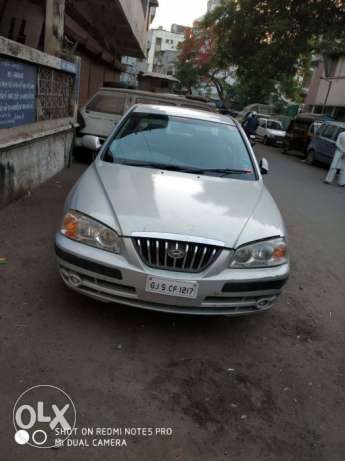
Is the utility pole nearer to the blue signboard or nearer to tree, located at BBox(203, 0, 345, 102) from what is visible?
the blue signboard

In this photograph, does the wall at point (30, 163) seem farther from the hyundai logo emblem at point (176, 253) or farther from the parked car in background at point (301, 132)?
the parked car in background at point (301, 132)

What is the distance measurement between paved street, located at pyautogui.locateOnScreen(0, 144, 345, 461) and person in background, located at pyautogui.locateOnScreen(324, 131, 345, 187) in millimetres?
8083

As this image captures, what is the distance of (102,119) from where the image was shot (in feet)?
29.0

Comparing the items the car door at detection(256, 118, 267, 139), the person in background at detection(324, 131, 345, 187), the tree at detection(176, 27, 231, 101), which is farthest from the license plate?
the tree at detection(176, 27, 231, 101)

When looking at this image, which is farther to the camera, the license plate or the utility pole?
the utility pole

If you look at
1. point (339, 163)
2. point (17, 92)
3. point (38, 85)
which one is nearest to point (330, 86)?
point (339, 163)

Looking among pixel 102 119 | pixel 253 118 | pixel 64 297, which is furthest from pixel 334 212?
pixel 253 118

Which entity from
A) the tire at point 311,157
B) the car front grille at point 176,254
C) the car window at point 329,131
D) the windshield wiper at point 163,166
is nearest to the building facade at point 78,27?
the windshield wiper at point 163,166

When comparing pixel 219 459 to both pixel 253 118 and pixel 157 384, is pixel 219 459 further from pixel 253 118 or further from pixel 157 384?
pixel 253 118

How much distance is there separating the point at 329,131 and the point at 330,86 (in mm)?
17058

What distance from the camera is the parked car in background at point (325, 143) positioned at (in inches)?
585

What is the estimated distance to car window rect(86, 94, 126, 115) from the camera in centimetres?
902

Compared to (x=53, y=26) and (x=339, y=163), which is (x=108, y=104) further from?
(x=339, y=163)

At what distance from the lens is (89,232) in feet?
9.84
